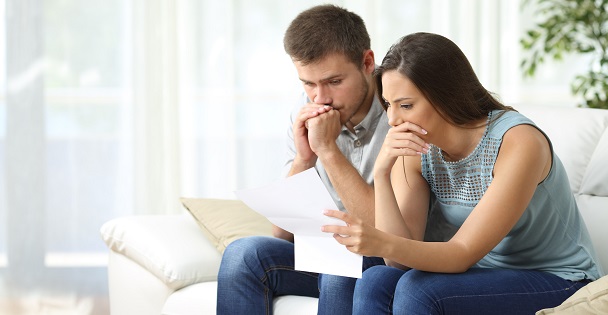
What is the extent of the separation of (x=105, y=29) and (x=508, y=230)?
8.29 ft

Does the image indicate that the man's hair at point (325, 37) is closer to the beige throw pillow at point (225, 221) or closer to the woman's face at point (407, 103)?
the woman's face at point (407, 103)

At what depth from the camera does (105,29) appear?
377cm

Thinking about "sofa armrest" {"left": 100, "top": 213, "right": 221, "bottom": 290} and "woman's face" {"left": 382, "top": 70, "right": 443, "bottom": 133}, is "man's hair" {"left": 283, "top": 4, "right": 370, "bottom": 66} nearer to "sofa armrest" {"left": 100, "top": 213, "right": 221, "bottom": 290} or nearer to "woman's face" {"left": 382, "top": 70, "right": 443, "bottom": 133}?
"woman's face" {"left": 382, "top": 70, "right": 443, "bottom": 133}

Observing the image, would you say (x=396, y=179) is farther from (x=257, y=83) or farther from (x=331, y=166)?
(x=257, y=83)

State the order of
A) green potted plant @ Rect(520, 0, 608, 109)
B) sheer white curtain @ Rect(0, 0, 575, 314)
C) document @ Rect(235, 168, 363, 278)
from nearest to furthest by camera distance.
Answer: document @ Rect(235, 168, 363, 278) < green potted plant @ Rect(520, 0, 608, 109) < sheer white curtain @ Rect(0, 0, 575, 314)

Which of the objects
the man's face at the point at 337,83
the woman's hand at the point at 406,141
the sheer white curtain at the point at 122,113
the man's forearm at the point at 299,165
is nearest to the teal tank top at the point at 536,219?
the woman's hand at the point at 406,141

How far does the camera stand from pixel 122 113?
3818 millimetres

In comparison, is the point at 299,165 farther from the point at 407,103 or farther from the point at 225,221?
the point at 407,103

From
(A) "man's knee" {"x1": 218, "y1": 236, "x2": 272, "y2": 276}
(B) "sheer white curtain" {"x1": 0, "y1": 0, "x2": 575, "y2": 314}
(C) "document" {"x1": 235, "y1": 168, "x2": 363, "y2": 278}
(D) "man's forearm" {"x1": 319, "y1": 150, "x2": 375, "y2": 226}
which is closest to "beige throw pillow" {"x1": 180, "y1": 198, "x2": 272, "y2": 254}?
(A) "man's knee" {"x1": 218, "y1": 236, "x2": 272, "y2": 276}

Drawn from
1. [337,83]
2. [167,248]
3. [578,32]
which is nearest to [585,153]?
[337,83]

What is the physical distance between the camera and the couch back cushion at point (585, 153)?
2.29 m

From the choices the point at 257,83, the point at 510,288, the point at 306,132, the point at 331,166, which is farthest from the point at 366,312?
the point at 257,83

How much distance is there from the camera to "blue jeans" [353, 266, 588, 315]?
163cm

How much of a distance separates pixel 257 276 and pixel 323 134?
0.40 meters
